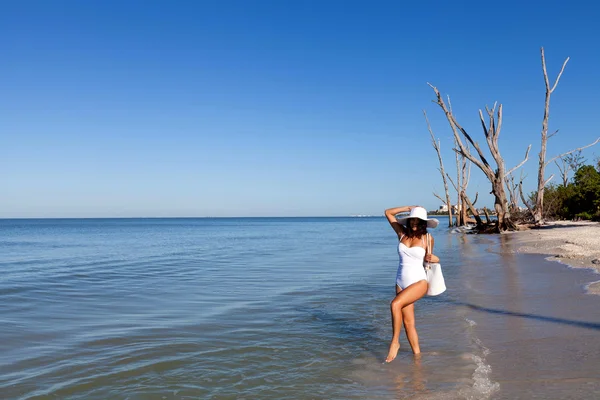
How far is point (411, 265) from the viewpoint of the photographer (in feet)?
18.5

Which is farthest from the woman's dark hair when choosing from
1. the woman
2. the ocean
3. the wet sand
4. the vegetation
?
the vegetation

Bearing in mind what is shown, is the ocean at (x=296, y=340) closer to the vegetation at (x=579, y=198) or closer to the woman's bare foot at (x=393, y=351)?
the woman's bare foot at (x=393, y=351)

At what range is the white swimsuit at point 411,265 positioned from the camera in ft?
18.3

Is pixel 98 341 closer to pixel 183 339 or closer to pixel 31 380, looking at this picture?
pixel 183 339

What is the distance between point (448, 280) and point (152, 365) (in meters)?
8.76

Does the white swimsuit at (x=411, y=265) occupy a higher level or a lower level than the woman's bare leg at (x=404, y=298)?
higher

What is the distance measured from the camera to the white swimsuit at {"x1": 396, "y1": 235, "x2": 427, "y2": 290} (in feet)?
18.3

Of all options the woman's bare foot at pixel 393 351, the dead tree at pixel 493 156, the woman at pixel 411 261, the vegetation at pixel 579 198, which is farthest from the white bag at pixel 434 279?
the vegetation at pixel 579 198

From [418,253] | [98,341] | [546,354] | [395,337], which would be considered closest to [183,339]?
[98,341]

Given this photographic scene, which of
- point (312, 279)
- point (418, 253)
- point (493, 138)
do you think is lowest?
point (312, 279)

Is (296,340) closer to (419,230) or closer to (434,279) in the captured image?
(434,279)

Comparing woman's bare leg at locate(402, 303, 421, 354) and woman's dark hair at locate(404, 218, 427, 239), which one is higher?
woman's dark hair at locate(404, 218, 427, 239)

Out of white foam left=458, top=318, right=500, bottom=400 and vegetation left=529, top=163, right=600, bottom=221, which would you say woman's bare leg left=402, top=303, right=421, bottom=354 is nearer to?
white foam left=458, top=318, right=500, bottom=400

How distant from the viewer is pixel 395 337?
18.8 ft
